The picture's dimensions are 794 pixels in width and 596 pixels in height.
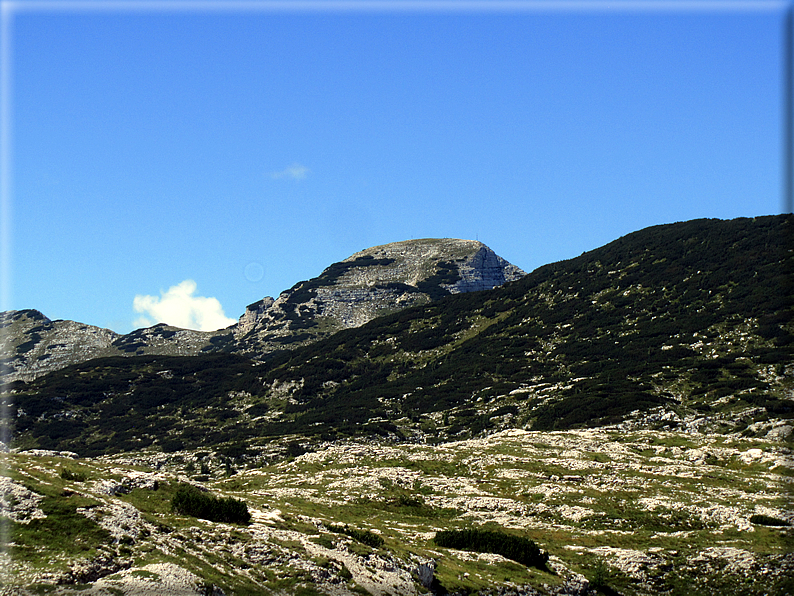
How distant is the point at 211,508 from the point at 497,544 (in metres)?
18.5

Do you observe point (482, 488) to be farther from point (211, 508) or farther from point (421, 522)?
point (211, 508)

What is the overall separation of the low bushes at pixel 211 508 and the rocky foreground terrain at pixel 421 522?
0.96 meters

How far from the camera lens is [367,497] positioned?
67438 mm

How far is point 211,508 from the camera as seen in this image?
41.0m

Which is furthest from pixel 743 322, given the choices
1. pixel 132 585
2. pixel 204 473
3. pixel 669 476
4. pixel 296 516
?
pixel 132 585

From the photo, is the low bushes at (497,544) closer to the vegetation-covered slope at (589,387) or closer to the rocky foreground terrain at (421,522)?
the rocky foreground terrain at (421,522)

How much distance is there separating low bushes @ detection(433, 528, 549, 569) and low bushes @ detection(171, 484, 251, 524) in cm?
1465

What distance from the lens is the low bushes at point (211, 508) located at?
1598 inches

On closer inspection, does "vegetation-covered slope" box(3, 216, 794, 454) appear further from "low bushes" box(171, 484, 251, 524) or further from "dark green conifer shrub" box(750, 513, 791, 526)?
"low bushes" box(171, 484, 251, 524)

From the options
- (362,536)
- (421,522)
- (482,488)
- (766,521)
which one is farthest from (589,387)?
(362,536)

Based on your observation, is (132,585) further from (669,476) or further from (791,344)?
(791,344)

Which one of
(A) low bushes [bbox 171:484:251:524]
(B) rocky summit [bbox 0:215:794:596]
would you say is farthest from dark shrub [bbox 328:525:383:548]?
(A) low bushes [bbox 171:484:251:524]

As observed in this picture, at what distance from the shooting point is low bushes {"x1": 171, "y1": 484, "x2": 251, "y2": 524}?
4059 cm

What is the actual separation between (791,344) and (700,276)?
200 feet
